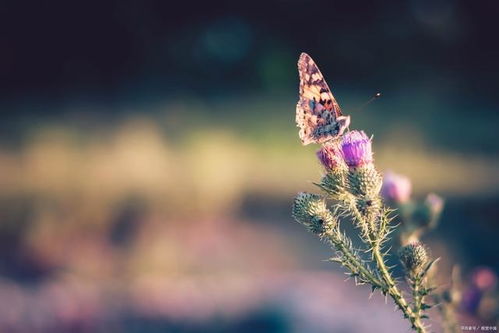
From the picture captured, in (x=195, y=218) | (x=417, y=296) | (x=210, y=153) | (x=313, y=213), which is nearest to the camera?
(x=417, y=296)

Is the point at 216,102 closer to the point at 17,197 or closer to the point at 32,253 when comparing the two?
the point at 17,197

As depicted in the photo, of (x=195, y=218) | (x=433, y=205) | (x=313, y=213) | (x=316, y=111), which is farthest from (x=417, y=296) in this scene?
(x=195, y=218)

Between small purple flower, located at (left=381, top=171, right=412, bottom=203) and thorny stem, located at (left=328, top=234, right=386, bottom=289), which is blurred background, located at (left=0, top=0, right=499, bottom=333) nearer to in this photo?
small purple flower, located at (left=381, top=171, right=412, bottom=203)

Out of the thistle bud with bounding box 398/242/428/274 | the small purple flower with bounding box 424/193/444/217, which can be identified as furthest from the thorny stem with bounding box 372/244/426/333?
the small purple flower with bounding box 424/193/444/217

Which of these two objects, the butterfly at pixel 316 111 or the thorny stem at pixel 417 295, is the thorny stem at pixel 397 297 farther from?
the butterfly at pixel 316 111

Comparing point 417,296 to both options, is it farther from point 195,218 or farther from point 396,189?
point 195,218

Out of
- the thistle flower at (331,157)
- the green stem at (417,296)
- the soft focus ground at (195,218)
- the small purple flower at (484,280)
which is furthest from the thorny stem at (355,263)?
the soft focus ground at (195,218)

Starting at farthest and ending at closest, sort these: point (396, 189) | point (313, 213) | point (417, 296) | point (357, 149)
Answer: point (396, 189) < point (357, 149) < point (313, 213) < point (417, 296)
